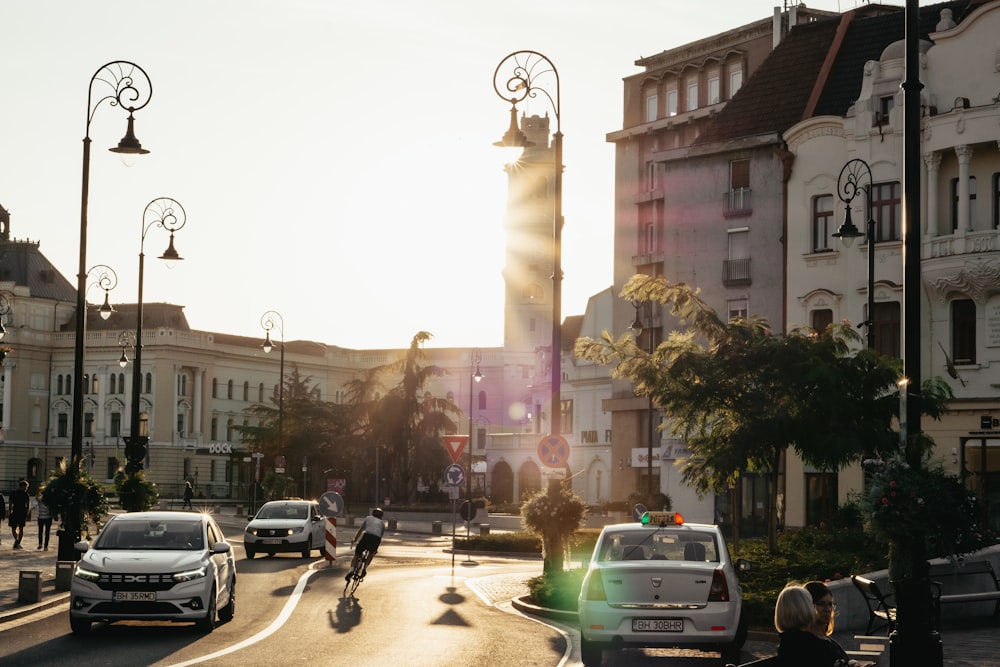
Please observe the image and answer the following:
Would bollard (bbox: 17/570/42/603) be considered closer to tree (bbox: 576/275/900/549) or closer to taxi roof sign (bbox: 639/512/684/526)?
taxi roof sign (bbox: 639/512/684/526)

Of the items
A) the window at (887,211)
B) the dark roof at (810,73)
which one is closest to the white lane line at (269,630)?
the window at (887,211)

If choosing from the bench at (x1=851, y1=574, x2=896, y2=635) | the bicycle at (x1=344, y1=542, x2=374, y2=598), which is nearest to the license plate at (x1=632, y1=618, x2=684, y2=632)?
the bench at (x1=851, y1=574, x2=896, y2=635)

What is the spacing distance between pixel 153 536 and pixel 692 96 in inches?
2263

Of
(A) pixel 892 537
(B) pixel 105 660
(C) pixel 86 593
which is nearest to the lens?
(A) pixel 892 537

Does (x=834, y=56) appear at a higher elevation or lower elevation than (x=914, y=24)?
higher

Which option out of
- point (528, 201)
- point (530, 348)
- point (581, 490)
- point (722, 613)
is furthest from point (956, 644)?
point (530, 348)

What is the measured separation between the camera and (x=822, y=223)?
5641cm

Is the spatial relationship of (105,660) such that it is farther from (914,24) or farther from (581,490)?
Answer: (581,490)

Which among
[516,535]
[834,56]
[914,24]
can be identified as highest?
[834,56]

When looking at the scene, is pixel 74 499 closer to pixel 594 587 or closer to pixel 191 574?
pixel 191 574

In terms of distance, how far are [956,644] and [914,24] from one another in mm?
7904

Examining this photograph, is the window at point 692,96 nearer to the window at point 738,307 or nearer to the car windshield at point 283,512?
the window at point 738,307

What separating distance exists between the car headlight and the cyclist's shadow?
2.09 m

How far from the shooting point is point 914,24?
52.4 ft
